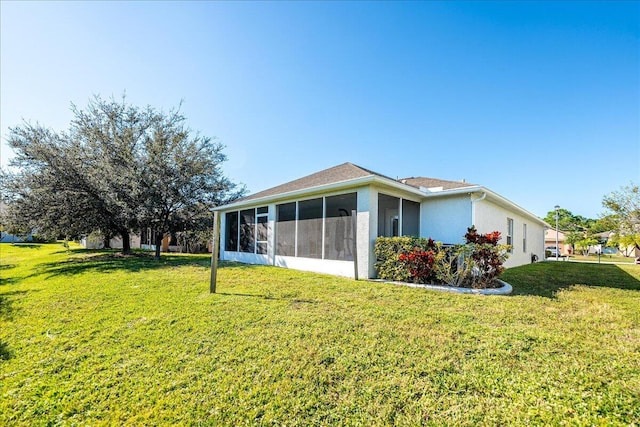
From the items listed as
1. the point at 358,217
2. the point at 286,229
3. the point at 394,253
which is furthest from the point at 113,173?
the point at 394,253

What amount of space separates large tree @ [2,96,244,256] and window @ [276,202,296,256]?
6529mm

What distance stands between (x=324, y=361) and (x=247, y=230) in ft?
32.9

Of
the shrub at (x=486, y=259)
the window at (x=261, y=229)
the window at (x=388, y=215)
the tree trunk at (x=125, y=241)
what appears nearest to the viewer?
the shrub at (x=486, y=259)

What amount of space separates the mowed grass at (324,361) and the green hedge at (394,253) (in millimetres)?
1442

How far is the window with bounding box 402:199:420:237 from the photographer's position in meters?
9.04

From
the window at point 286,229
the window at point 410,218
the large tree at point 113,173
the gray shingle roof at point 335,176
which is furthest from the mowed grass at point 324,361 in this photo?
the large tree at point 113,173

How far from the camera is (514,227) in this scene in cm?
1243

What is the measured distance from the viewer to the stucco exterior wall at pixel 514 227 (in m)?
8.69

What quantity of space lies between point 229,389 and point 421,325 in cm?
269

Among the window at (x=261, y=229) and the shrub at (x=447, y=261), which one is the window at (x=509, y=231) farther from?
the window at (x=261, y=229)

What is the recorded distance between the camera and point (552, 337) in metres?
3.48

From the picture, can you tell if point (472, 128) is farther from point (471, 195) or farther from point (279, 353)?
point (279, 353)

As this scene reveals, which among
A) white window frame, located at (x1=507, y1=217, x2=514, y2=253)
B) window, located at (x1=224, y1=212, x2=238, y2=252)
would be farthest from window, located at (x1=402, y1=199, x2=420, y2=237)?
window, located at (x1=224, y1=212, x2=238, y2=252)

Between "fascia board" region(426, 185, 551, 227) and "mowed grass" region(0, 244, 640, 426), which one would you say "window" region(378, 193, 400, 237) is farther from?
"mowed grass" region(0, 244, 640, 426)
